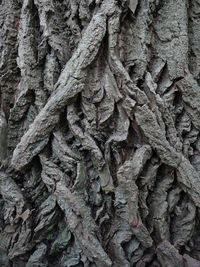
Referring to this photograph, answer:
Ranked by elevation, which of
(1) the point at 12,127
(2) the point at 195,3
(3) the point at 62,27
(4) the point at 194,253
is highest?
(2) the point at 195,3

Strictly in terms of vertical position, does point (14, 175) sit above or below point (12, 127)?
below

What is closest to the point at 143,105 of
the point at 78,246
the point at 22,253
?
the point at 78,246

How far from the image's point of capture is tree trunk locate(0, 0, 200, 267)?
46.0 inches

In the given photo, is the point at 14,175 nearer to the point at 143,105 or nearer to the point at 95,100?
the point at 95,100

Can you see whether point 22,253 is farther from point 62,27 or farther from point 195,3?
point 195,3

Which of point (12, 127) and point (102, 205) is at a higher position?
point (12, 127)

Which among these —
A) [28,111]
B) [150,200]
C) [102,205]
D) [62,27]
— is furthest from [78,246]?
[62,27]

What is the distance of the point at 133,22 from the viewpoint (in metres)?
1.24

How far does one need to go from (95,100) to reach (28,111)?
0.28 metres

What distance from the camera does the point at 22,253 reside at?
1186 millimetres

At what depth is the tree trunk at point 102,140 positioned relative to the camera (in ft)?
3.84

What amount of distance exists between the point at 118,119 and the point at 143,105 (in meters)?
0.11

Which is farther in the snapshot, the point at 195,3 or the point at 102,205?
the point at 195,3

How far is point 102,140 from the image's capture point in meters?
1.20
